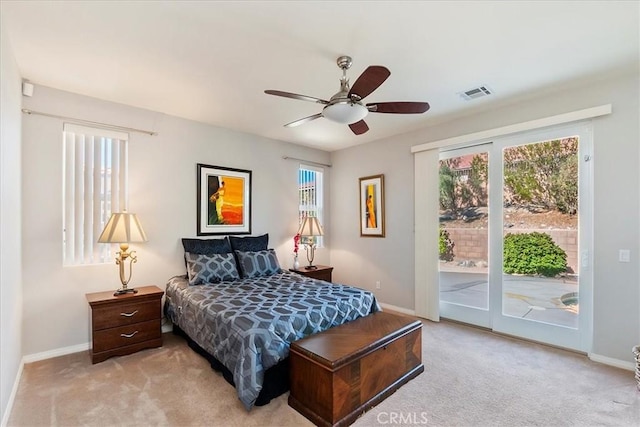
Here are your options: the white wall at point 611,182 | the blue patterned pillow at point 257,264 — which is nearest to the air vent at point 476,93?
the white wall at point 611,182

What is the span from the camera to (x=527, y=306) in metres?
3.49

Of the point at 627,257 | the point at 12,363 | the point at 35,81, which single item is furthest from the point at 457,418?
the point at 35,81

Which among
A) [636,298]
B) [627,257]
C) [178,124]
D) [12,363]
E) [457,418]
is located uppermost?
[178,124]

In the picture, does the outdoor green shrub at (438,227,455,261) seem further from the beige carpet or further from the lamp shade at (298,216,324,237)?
the lamp shade at (298,216,324,237)

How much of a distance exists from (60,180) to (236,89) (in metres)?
2.03

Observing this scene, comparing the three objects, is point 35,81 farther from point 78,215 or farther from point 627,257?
point 627,257

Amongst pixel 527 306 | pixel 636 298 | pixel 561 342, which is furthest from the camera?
pixel 527 306

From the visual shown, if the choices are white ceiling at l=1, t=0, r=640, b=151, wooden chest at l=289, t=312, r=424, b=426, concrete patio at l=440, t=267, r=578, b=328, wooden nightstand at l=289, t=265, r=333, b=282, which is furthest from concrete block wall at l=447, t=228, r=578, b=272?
wooden nightstand at l=289, t=265, r=333, b=282

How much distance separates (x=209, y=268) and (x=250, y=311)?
1.29 meters

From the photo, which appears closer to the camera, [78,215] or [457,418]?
[457,418]

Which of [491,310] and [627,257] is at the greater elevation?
[627,257]

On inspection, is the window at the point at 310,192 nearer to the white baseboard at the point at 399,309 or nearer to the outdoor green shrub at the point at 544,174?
the white baseboard at the point at 399,309

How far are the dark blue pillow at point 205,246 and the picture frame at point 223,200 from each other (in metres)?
0.23

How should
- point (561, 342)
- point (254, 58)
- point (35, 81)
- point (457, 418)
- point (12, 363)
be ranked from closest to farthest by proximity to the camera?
1. point (457, 418)
2. point (12, 363)
3. point (254, 58)
4. point (35, 81)
5. point (561, 342)
